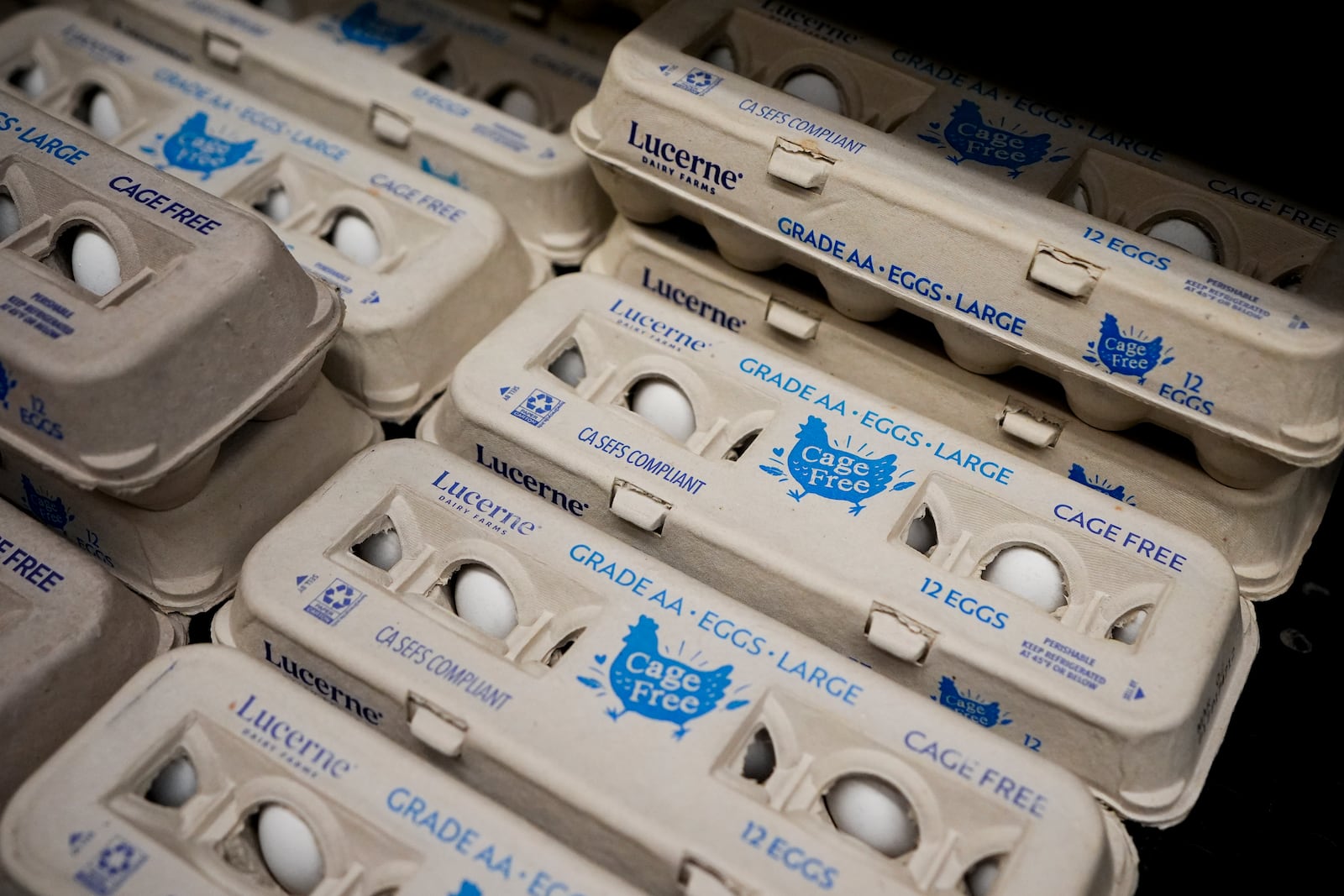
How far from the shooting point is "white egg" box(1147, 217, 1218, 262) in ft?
5.43

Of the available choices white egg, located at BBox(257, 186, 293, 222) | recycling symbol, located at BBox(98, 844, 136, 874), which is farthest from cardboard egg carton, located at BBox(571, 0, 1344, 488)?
recycling symbol, located at BBox(98, 844, 136, 874)

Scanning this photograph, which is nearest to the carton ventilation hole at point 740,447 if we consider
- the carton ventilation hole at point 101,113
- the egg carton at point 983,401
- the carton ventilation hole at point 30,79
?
the egg carton at point 983,401

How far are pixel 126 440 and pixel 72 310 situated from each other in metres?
0.14

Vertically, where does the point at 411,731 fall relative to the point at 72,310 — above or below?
below

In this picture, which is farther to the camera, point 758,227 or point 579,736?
point 758,227

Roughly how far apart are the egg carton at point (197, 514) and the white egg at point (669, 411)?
1.24 feet

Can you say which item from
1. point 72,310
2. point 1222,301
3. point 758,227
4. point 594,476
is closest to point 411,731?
point 594,476

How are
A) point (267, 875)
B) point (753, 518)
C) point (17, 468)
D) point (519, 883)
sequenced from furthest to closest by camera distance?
1. point (17, 468)
2. point (753, 518)
3. point (267, 875)
4. point (519, 883)

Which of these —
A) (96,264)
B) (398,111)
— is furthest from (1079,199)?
(96,264)

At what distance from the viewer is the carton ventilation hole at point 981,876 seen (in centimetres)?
132

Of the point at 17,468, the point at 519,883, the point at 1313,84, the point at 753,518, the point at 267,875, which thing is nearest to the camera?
the point at 519,883

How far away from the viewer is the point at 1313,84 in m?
1.79

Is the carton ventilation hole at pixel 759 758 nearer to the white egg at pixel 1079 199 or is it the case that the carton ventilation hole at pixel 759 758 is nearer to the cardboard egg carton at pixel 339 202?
the cardboard egg carton at pixel 339 202

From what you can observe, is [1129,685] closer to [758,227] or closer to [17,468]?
[758,227]
